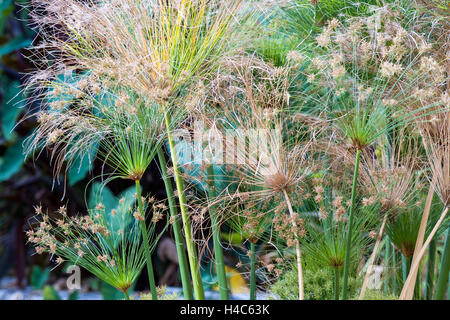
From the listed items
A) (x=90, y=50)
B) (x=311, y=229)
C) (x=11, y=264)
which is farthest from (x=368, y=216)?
(x=11, y=264)

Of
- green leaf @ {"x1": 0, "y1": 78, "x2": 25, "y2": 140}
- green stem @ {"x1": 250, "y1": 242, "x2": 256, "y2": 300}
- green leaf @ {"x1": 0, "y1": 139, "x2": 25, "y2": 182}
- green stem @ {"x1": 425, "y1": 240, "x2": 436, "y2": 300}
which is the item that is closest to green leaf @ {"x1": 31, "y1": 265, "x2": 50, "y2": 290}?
green leaf @ {"x1": 0, "y1": 139, "x2": 25, "y2": 182}

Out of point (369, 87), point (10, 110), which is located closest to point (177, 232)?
point (369, 87)

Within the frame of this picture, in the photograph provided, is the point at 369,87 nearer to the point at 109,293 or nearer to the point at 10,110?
the point at 109,293

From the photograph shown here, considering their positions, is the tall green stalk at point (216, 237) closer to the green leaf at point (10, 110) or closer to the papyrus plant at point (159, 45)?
the papyrus plant at point (159, 45)

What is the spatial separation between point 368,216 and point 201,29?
350mm

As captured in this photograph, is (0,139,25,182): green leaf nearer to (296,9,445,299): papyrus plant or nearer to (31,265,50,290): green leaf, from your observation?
(31,265,50,290): green leaf

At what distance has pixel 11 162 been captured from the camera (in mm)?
1785

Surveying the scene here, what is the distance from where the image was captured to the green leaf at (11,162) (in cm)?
176

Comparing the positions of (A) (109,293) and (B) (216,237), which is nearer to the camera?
(B) (216,237)

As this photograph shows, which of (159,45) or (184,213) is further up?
(159,45)

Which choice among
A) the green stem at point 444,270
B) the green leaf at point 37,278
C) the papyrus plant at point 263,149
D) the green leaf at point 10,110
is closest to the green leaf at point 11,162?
the green leaf at point 10,110

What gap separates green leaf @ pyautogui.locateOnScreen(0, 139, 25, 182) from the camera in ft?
5.79
